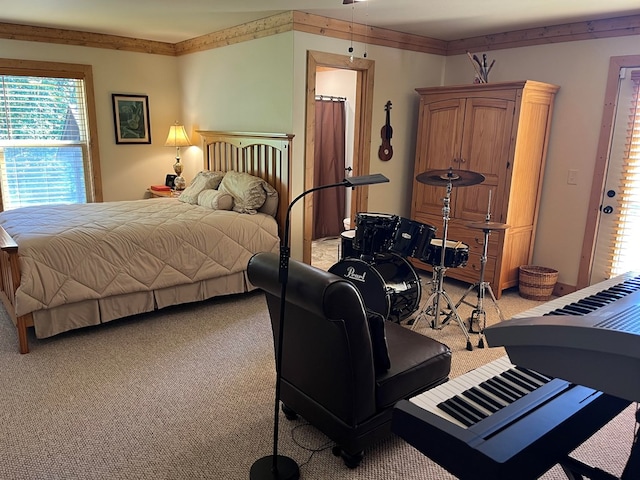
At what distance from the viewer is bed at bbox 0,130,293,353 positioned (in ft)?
10.2

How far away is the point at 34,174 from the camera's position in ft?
17.3

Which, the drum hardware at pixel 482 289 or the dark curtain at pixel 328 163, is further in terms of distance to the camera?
the dark curtain at pixel 328 163

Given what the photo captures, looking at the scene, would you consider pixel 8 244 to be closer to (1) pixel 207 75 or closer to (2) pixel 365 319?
(2) pixel 365 319

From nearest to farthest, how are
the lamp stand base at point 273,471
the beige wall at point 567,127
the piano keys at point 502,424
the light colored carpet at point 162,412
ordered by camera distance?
the piano keys at point 502,424 → the lamp stand base at point 273,471 → the light colored carpet at point 162,412 → the beige wall at point 567,127

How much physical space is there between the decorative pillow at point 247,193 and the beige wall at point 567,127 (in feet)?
9.01

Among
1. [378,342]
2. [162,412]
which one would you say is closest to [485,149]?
[378,342]

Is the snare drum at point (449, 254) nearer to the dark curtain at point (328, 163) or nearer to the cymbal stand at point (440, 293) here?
the cymbal stand at point (440, 293)

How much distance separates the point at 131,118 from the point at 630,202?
5.54 meters

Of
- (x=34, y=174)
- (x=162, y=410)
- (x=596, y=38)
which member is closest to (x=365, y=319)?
(x=162, y=410)

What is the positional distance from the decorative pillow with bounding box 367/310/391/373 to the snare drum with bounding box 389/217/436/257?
1654 mm

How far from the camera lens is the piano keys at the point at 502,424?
1.08 metres

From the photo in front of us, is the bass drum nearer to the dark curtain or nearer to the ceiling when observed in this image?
the ceiling

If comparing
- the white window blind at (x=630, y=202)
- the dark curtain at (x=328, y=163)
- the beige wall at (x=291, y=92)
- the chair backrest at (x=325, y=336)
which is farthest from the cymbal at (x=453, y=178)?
the dark curtain at (x=328, y=163)

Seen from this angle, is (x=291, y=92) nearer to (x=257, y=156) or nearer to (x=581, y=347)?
(x=257, y=156)
